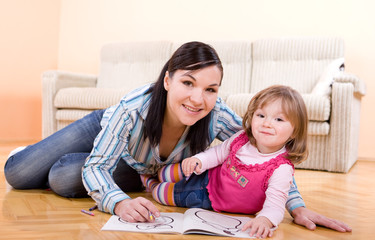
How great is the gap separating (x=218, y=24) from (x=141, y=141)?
2.89 meters

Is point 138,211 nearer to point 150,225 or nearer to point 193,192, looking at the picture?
point 150,225

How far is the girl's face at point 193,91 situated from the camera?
48.8 inches

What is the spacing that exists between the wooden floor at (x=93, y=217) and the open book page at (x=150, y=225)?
0.02 meters

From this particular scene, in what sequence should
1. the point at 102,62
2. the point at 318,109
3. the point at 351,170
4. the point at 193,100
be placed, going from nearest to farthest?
the point at 193,100, the point at 318,109, the point at 351,170, the point at 102,62

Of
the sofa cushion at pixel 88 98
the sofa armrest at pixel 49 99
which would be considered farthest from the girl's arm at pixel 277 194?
the sofa armrest at pixel 49 99

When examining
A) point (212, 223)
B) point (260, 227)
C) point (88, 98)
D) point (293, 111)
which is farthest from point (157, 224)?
point (88, 98)

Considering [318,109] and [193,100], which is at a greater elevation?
[193,100]

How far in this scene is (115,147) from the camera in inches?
53.3

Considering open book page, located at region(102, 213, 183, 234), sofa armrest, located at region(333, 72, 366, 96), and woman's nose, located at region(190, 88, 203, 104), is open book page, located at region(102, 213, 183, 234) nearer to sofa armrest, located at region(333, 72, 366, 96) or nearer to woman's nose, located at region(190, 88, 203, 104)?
woman's nose, located at region(190, 88, 203, 104)

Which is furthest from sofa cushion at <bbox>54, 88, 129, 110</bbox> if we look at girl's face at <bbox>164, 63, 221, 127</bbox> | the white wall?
girl's face at <bbox>164, 63, 221, 127</bbox>

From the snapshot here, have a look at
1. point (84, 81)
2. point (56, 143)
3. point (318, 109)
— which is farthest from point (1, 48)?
point (318, 109)

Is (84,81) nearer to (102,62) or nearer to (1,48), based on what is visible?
(102,62)

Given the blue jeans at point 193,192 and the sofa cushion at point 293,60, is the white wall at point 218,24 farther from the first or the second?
the blue jeans at point 193,192

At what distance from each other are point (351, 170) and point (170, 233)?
213 centimetres
